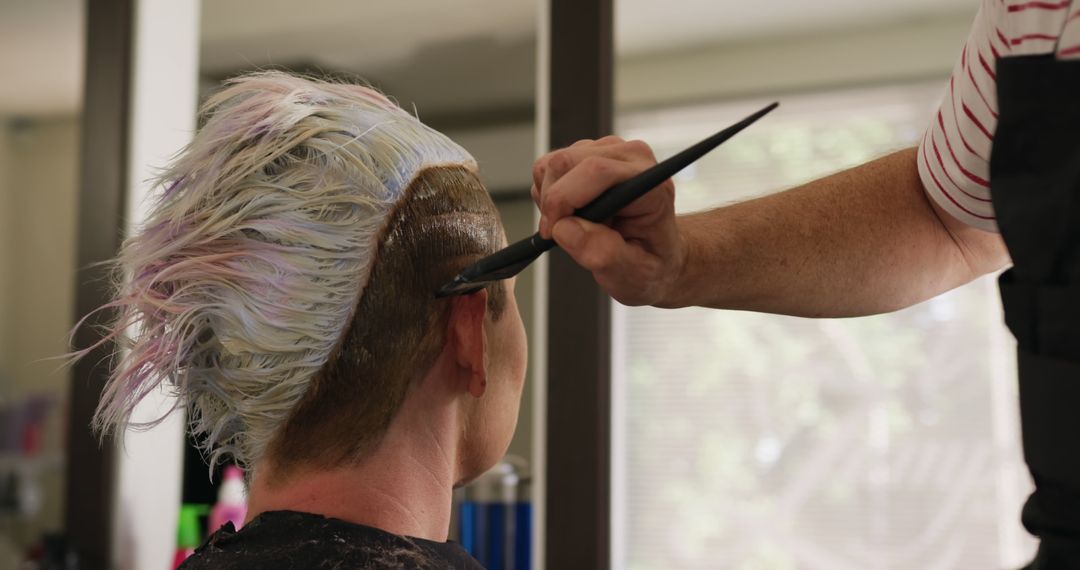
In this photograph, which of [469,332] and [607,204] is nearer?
[607,204]

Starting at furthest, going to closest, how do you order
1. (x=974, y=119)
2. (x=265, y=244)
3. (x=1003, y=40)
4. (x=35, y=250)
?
(x=35, y=250) < (x=265, y=244) < (x=974, y=119) < (x=1003, y=40)

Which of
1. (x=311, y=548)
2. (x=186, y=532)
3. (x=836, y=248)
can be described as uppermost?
(x=836, y=248)

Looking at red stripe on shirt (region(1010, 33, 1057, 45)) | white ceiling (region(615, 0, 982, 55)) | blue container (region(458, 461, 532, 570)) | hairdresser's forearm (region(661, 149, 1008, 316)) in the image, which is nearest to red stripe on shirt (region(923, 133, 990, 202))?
hairdresser's forearm (region(661, 149, 1008, 316))

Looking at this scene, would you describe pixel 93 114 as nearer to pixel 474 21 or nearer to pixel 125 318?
pixel 474 21

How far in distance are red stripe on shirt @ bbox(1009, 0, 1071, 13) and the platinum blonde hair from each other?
0.55m

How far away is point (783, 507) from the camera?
2.65 metres

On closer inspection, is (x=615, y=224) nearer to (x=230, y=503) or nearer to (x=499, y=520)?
(x=499, y=520)

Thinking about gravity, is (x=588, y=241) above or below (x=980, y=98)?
below

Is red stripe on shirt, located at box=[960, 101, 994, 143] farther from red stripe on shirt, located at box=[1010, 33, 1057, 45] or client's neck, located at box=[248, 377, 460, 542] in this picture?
client's neck, located at box=[248, 377, 460, 542]

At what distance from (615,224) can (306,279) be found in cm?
31

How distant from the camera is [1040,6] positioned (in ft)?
1.99

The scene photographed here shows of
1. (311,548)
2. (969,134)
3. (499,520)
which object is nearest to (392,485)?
(311,548)

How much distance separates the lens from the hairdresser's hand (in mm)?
714

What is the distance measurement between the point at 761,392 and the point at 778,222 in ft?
6.17
